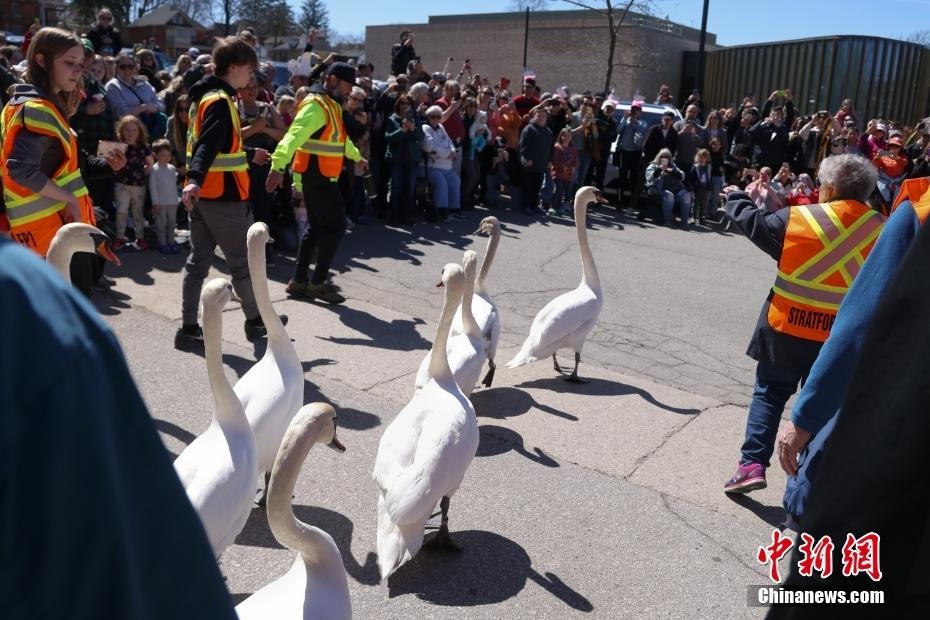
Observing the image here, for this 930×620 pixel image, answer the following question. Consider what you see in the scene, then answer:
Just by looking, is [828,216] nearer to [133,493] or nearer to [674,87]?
[133,493]

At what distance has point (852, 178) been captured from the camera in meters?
4.06

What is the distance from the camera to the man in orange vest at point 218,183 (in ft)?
18.7

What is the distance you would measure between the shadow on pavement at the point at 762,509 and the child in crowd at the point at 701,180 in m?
10.9

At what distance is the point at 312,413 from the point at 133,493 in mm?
2268

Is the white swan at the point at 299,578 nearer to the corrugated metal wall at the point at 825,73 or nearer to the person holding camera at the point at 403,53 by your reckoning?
the person holding camera at the point at 403,53

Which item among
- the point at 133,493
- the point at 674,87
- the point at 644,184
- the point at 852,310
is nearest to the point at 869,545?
the point at 133,493

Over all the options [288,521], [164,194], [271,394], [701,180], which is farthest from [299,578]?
[701,180]

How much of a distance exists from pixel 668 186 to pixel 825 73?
1597 centimetres

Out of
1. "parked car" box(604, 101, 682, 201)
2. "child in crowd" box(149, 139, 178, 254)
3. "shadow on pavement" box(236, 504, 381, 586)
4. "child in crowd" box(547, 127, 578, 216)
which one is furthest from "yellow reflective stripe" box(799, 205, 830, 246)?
"parked car" box(604, 101, 682, 201)

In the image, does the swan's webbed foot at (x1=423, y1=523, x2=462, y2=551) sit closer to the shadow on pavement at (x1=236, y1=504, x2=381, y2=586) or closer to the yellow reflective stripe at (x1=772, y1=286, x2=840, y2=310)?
the shadow on pavement at (x1=236, y1=504, x2=381, y2=586)

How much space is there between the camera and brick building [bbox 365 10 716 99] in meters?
33.5

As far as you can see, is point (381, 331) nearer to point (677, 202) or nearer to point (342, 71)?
point (342, 71)

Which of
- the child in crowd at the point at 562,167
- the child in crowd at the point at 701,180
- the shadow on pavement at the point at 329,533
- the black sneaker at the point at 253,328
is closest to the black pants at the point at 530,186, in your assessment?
the child in crowd at the point at 562,167

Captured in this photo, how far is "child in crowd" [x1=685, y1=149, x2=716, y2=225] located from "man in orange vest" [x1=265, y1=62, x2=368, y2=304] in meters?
8.81
